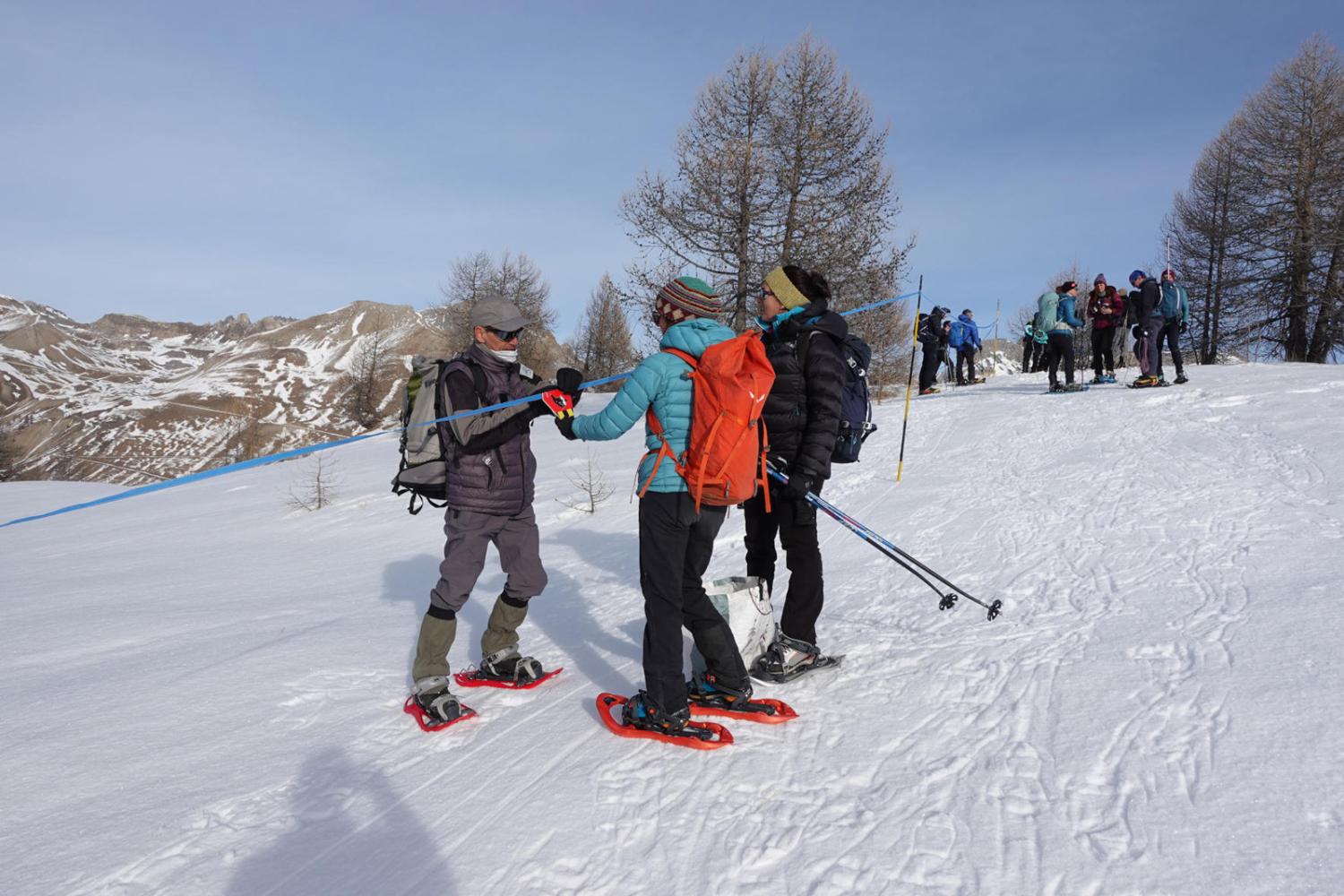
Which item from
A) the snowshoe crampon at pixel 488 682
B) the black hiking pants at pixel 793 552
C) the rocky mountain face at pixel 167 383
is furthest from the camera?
the rocky mountain face at pixel 167 383

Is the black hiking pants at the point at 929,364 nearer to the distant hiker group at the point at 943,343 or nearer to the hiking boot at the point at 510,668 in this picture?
the distant hiker group at the point at 943,343

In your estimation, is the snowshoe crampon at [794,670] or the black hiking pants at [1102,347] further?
the black hiking pants at [1102,347]

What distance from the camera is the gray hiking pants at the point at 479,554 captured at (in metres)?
3.66

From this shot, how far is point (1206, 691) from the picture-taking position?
3.39m

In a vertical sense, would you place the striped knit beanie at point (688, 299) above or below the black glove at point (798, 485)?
above

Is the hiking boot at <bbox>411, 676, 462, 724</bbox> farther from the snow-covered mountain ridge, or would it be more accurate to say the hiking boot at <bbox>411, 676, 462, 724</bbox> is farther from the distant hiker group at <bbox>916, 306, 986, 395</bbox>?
the snow-covered mountain ridge

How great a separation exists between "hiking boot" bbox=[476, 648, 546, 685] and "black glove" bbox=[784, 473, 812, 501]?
1806mm

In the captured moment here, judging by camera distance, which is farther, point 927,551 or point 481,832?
point 927,551

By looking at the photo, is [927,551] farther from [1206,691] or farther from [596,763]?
[596,763]

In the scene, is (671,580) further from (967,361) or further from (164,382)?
(164,382)

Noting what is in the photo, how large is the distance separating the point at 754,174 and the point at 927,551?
13.2 m

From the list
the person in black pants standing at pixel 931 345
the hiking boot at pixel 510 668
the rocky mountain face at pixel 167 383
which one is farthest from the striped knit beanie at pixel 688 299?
the rocky mountain face at pixel 167 383

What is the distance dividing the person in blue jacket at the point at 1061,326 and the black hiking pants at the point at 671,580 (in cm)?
1240

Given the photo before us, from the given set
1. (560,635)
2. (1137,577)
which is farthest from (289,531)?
(1137,577)
